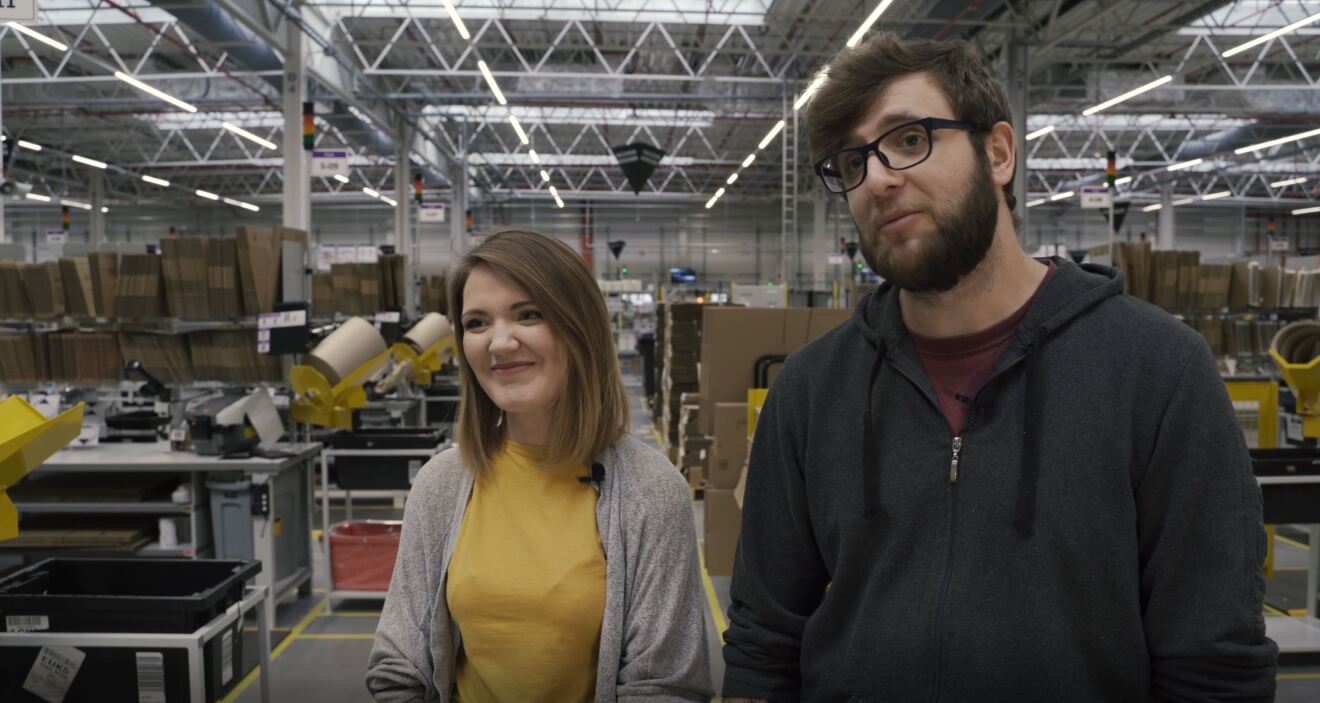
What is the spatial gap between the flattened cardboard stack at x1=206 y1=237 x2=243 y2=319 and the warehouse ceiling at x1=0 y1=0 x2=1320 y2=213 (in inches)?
137

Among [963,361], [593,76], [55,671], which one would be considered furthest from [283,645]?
→ [593,76]

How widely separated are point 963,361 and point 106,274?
A: 520 centimetres

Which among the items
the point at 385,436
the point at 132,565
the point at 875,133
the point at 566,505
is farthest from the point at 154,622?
the point at 875,133

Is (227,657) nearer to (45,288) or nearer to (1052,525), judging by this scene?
(1052,525)

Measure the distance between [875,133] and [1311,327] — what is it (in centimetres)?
399

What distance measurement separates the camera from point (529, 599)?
4.77 feet

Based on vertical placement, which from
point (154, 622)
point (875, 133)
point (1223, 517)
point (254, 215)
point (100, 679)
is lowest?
point (100, 679)

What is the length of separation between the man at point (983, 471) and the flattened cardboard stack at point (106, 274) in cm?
495

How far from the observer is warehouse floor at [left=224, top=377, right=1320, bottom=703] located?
11.7 feet

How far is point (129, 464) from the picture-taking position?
409cm

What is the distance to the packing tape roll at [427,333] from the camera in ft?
20.2

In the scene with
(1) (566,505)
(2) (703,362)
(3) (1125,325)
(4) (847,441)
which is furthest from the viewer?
(2) (703,362)

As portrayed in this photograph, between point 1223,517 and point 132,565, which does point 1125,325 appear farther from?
point 132,565

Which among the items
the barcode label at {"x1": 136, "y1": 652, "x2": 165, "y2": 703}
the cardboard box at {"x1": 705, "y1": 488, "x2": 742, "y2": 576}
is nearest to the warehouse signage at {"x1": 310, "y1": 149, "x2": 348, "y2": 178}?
the cardboard box at {"x1": 705, "y1": 488, "x2": 742, "y2": 576}
